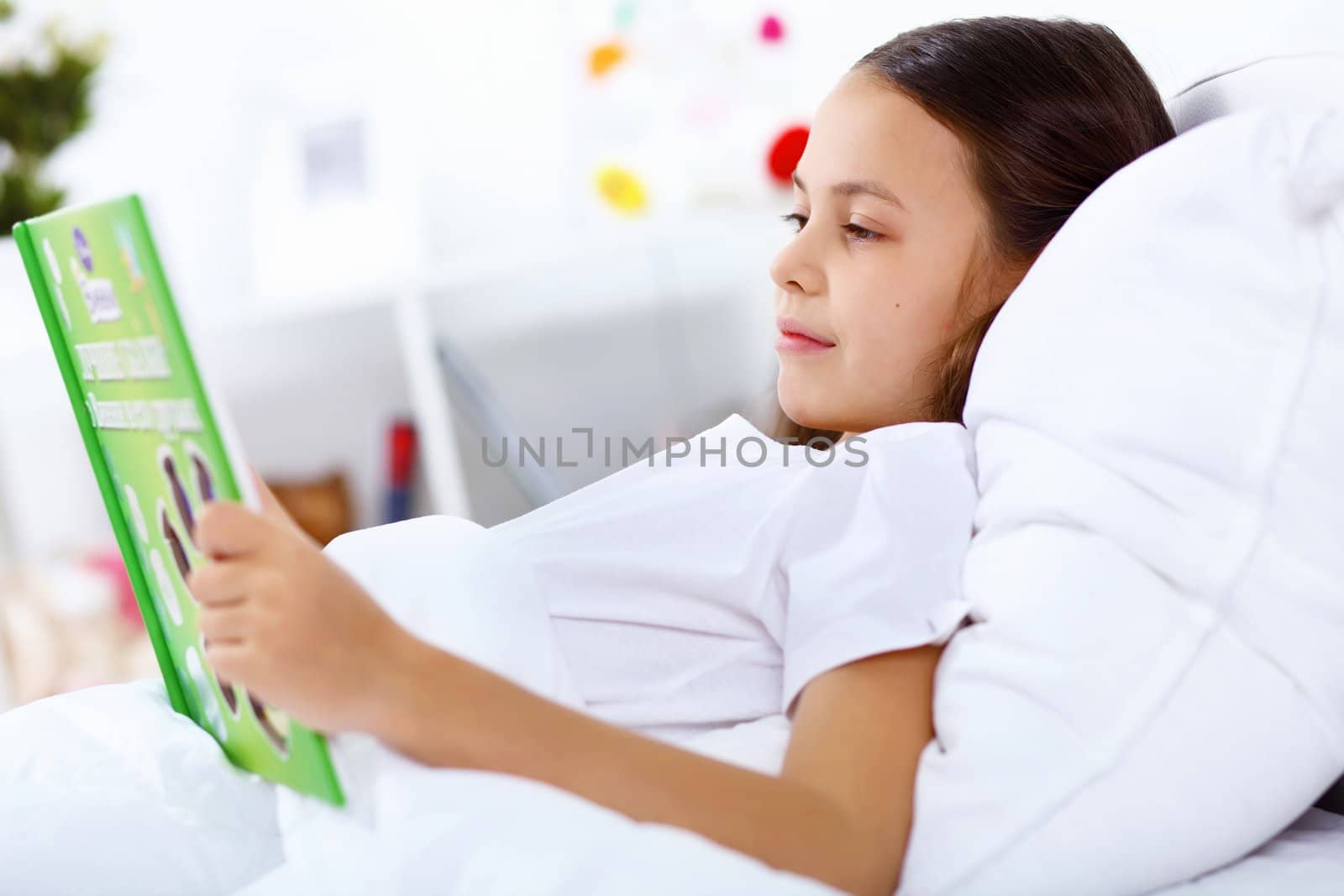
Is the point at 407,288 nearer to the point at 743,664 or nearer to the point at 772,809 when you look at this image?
the point at 743,664

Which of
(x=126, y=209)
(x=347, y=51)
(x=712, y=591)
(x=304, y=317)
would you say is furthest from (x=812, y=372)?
(x=347, y=51)

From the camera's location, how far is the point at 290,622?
514mm

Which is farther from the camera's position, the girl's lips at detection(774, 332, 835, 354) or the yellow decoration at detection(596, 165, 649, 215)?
the yellow decoration at detection(596, 165, 649, 215)

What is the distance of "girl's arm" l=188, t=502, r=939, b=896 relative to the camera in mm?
516

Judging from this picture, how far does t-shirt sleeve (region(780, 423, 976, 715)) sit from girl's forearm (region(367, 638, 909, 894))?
85 mm

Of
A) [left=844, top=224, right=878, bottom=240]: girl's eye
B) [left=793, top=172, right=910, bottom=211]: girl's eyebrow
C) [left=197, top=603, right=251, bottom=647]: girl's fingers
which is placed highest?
[left=793, top=172, right=910, bottom=211]: girl's eyebrow

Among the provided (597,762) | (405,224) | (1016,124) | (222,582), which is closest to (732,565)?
(597,762)

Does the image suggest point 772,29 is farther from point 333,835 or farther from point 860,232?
point 333,835

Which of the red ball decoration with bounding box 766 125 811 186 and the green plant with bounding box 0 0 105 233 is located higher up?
the green plant with bounding box 0 0 105 233

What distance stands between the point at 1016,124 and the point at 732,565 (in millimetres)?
416

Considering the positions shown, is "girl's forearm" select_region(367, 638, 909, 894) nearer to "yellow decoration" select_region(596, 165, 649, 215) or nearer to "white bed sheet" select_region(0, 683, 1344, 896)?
"white bed sheet" select_region(0, 683, 1344, 896)

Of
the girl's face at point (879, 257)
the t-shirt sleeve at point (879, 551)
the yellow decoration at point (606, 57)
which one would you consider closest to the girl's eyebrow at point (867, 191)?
the girl's face at point (879, 257)

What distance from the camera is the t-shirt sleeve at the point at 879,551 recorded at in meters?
0.60

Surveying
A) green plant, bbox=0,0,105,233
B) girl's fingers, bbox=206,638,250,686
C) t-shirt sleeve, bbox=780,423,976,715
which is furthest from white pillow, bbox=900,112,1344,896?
green plant, bbox=0,0,105,233
